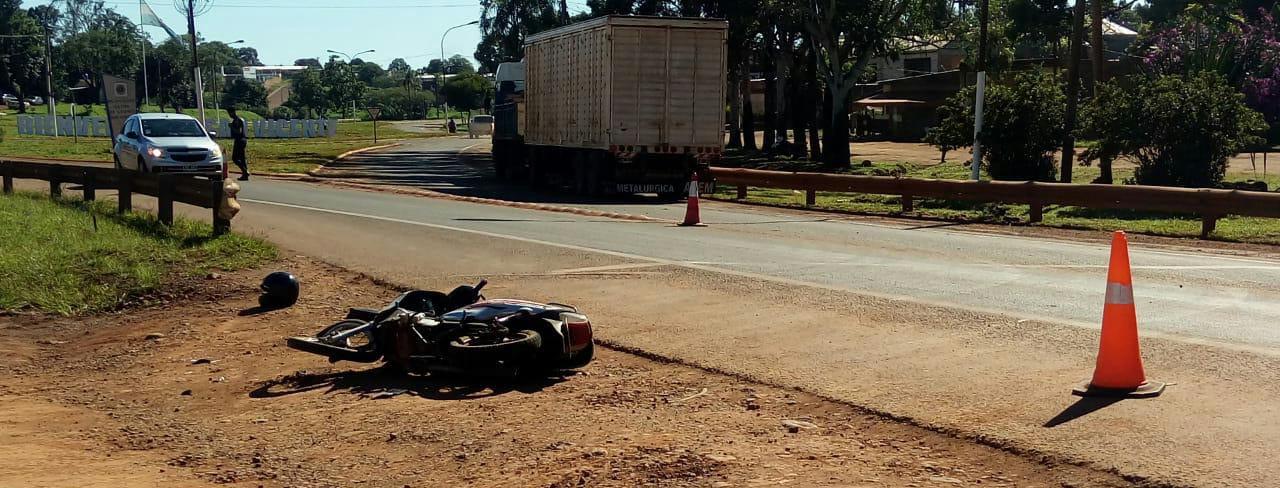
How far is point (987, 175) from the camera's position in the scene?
2842cm

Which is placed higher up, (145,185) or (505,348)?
(145,185)

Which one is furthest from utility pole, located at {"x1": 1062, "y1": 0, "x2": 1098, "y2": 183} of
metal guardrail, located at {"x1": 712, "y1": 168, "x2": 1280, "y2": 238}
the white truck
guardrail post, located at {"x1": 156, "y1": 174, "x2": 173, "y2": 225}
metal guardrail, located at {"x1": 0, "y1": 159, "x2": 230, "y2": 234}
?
guardrail post, located at {"x1": 156, "y1": 174, "x2": 173, "y2": 225}

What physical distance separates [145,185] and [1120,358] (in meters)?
13.6

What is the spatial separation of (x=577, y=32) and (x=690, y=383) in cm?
2160

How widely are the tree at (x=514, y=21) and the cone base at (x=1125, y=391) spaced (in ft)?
186

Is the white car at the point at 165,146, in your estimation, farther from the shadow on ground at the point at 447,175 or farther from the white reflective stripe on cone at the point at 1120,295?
the white reflective stripe on cone at the point at 1120,295

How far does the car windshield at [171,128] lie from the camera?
25.9m

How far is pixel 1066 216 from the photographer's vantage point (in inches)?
836

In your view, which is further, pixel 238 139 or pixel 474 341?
pixel 238 139

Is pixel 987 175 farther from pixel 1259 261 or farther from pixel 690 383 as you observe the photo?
pixel 690 383

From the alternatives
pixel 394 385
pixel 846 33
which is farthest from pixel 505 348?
pixel 846 33

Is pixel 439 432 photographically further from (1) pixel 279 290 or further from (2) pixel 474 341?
(1) pixel 279 290

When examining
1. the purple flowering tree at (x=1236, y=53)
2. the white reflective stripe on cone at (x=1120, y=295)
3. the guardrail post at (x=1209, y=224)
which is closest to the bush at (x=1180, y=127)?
the guardrail post at (x=1209, y=224)

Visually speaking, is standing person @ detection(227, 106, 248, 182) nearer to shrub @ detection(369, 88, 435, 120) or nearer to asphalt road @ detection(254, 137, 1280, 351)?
asphalt road @ detection(254, 137, 1280, 351)
